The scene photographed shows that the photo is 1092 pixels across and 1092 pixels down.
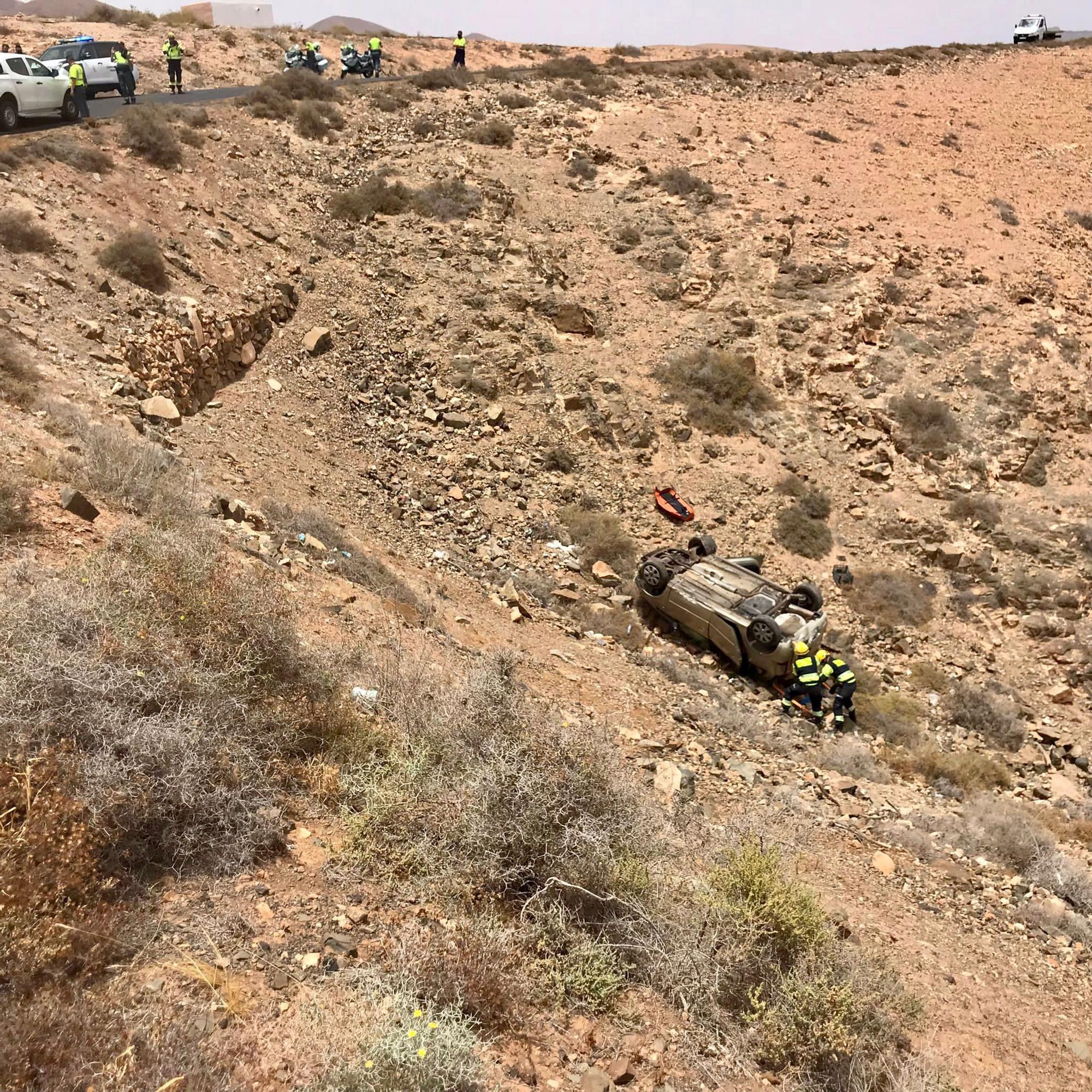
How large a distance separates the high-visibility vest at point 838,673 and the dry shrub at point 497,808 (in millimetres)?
5546

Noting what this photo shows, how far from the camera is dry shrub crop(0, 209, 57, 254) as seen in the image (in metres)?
10.4

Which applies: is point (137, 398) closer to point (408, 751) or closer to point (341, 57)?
point (408, 751)

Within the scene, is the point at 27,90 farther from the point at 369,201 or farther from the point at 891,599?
the point at 891,599

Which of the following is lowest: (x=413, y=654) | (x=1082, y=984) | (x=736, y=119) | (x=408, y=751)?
(x=1082, y=984)

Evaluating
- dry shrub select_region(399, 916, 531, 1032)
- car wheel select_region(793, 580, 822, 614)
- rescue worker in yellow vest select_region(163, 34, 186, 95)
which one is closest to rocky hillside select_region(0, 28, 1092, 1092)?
dry shrub select_region(399, 916, 531, 1032)

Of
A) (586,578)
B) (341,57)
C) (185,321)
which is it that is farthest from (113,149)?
(341,57)

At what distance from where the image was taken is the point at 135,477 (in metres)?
7.36

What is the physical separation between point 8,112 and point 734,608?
16.9m

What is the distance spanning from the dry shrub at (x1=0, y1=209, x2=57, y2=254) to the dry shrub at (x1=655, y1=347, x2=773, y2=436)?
10997 mm

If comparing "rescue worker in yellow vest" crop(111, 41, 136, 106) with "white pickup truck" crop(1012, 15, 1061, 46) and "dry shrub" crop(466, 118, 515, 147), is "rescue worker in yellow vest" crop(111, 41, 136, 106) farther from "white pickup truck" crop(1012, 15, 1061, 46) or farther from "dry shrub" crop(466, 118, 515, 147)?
"white pickup truck" crop(1012, 15, 1061, 46)

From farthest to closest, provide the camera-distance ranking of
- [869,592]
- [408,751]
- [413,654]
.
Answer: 1. [869,592]
2. [413,654]
3. [408,751]

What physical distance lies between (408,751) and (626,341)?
13.1m

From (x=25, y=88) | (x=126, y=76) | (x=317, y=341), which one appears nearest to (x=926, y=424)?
(x=317, y=341)

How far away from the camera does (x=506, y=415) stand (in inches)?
533
